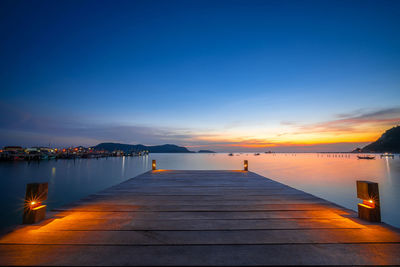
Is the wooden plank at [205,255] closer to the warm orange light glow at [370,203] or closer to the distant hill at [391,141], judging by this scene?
the warm orange light glow at [370,203]

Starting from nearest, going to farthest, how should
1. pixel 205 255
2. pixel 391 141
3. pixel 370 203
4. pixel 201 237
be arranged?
1. pixel 205 255
2. pixel 201 237
3. pixel 370 203
4. pixel 391 141

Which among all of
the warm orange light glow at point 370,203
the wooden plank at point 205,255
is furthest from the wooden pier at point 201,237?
the warm orange light glow at point 370,203

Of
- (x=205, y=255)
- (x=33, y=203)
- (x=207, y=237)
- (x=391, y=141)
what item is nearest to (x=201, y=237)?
(x=207, y=237)

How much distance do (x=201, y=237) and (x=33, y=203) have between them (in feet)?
8.42

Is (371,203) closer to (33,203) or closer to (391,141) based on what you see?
(33,203)

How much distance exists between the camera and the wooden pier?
1.73 meters

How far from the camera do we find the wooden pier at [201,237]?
1733mm

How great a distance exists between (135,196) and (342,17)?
1550cm

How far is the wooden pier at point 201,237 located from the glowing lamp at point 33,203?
0.15 metres

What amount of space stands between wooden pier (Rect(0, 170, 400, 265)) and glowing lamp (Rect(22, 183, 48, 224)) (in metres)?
0.15

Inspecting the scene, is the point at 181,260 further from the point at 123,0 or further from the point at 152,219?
the point at 123,0

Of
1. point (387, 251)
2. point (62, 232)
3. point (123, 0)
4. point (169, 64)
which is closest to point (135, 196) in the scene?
point (62, 232)

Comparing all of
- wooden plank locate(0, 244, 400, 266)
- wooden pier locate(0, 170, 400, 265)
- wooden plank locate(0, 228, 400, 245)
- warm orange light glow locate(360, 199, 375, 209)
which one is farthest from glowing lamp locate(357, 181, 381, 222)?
wooden plank locate(0, 244, 400, 266)

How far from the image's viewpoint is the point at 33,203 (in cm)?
255
